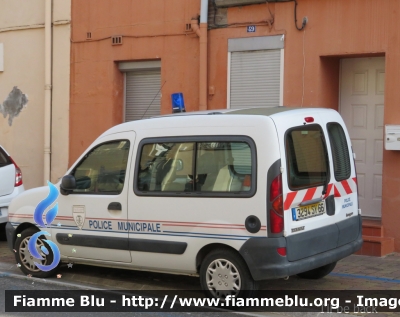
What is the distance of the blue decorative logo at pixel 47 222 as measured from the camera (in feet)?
28.5

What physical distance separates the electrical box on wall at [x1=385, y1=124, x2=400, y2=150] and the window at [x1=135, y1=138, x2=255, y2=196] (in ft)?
12.0

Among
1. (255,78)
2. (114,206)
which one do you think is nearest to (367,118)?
(255,78)

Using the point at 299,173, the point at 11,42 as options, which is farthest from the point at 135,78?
the point at 299,173

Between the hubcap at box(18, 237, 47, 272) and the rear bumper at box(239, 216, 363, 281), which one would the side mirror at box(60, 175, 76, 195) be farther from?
the rear bumper at box(239, 216, 363, 281)

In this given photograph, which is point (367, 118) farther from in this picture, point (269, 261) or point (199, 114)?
point (269, 261)

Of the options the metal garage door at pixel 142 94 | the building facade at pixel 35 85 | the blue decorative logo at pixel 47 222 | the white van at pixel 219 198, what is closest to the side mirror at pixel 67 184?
the white van at pixel 219 198

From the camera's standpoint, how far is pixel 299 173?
23.9ft

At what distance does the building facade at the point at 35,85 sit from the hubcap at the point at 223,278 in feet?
24.6

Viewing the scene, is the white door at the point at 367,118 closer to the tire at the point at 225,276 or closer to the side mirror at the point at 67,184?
the tire at the point at 225,276

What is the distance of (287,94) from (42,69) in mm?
5690

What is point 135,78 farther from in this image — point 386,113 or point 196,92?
point 386,113

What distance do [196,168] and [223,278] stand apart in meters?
1.19

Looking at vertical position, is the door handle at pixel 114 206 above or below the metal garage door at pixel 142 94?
below

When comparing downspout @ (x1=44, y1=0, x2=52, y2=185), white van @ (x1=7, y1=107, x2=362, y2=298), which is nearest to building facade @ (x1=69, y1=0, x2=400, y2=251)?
downspout @ (x1=44, y1=0, x2=52, y2=185)
